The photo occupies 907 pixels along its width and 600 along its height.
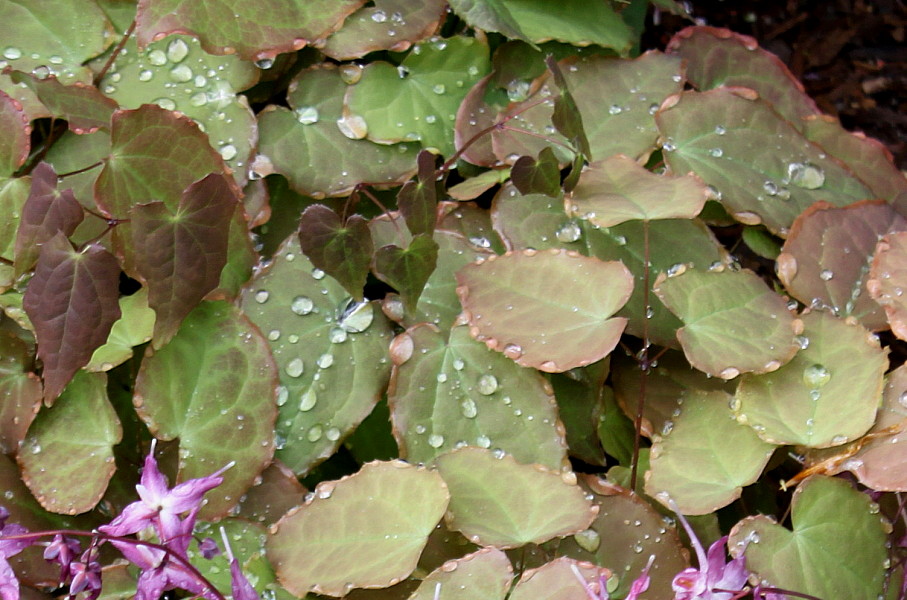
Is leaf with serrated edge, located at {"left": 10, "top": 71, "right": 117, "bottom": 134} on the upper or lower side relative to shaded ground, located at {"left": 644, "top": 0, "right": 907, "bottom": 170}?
upper

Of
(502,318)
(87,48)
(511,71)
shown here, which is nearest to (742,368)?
(502,318)

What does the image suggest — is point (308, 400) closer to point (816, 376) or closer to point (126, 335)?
point (126, 335)

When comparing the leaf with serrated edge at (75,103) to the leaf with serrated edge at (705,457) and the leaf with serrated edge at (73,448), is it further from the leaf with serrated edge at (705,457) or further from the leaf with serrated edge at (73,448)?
the leaf with serrated edge at (705,457)

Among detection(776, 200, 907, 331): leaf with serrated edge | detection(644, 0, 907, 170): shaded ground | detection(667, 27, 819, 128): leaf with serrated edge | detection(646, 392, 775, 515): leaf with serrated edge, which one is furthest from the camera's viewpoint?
detection(644, 0, 907, 170): shaded ground

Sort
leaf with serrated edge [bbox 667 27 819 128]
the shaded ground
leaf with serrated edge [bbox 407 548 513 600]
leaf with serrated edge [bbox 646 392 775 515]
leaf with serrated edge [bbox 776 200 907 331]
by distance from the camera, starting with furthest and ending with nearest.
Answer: the shaded ground
leaf with serrated edge [bbox 667 27 819 128]
leaf with serrated edge [bbox 776 200 907 331]
leaf with serrated edge [bbox 646 392 775 515]
leaf with serrated edge [bbox 407 548 513 600]

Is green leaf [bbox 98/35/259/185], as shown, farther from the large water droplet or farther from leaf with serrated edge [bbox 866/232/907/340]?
leaf with serrated edge [bbox 866/232/907/340]

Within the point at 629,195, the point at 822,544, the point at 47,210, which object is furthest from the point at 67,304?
the point at 822,544

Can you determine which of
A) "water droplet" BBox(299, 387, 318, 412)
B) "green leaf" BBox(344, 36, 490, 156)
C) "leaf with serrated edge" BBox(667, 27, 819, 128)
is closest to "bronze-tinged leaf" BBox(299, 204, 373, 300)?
"water droplet" BBox(299, 387, 318, 412)

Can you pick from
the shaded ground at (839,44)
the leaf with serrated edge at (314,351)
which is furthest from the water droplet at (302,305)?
the shaded ground at (839,44)

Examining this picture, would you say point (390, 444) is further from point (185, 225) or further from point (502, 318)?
point (185, 225)
